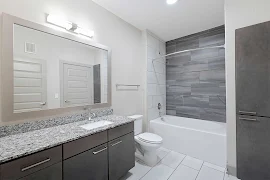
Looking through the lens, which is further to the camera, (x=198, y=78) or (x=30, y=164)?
(x=198, y=78)

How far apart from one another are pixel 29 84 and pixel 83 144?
85cm

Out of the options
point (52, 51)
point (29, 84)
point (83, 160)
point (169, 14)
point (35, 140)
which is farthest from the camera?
point (169, 14)

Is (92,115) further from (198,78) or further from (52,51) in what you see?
(198,78)

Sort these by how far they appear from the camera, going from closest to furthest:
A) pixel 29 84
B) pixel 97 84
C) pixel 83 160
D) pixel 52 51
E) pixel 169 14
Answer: pixel 83 160
pixel 29 84
pixel 52 51
pixel 97 84
pixel 169 14

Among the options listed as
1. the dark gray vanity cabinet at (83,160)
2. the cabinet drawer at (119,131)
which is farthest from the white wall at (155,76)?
the dark gray vanity cabinet at (83,160)

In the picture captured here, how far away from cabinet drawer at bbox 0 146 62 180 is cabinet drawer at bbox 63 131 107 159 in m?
0.06

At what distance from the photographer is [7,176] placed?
84 cm

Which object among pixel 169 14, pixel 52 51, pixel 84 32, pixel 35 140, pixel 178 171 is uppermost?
pixel 169 14

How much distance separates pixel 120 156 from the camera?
5.41 ft

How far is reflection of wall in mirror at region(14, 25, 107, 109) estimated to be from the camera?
1.33 metres

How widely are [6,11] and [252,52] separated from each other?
277cm

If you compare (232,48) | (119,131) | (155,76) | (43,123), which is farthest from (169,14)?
(43,123)

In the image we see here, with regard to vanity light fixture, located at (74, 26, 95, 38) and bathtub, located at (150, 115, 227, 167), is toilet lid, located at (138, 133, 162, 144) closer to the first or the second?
bathtub, located at (150, 115, 227, 167)

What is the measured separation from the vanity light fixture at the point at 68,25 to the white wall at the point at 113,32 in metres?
0.07
